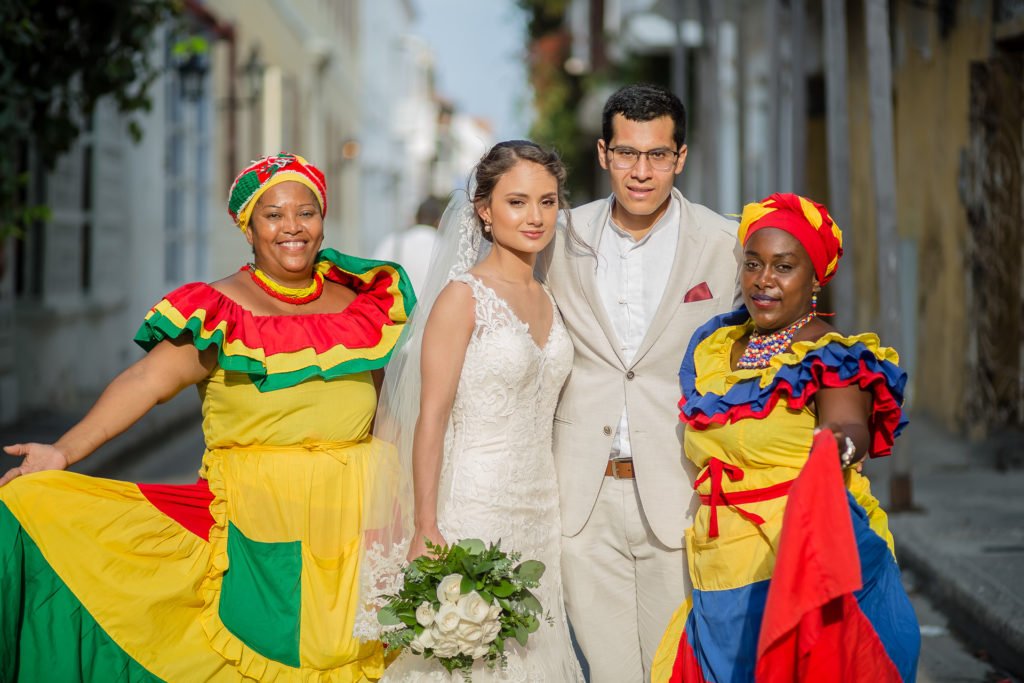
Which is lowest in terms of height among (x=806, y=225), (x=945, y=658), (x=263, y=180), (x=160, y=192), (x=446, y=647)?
(x=945, y=658)

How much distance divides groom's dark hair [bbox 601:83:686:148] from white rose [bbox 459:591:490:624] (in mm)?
1521

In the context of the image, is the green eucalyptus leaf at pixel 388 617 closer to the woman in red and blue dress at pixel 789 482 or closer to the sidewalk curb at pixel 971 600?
the woman in red and blue dress at pixel 789 482

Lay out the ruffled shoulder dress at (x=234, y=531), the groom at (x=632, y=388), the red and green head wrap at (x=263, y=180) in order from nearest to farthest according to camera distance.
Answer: the ruffled shoulder dress at (x=234, y=531), the groom at (x=632, y=388), the red and green head wrap at (x=263, y=180)

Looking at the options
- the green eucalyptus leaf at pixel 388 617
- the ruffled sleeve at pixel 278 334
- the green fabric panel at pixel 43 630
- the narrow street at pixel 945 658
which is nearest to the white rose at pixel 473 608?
the green eucalyptus leaf at pixel 388 617

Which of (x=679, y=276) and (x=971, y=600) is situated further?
(x=971, y=600)

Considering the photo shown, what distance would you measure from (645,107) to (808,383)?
3.60ft

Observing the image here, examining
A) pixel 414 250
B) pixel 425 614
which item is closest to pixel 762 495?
pixel 425 614

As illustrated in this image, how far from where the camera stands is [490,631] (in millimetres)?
3260

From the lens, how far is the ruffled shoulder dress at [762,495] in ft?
10.3

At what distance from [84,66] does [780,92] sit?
592 cm

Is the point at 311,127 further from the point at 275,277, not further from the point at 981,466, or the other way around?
the point at 275,277

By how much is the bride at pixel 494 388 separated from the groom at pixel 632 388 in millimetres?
93

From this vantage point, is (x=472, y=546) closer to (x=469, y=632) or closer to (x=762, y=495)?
(x=469, y=632)

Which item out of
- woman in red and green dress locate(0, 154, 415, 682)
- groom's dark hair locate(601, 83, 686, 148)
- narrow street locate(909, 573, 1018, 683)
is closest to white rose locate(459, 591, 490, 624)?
woman in red and green dress locate(0, 154, 415, 682)
